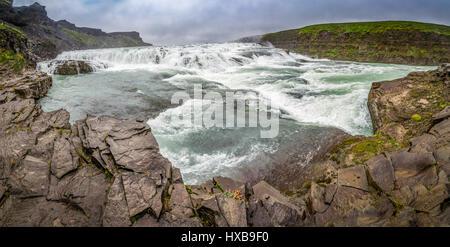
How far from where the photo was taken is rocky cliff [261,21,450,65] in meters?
31.8

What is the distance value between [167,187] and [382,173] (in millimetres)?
4595

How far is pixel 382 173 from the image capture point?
4.05 metres

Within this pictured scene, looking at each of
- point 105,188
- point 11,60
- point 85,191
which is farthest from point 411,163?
point 11,60

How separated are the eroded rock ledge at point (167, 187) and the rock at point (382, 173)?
0.6 inches

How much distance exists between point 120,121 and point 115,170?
6.92ft

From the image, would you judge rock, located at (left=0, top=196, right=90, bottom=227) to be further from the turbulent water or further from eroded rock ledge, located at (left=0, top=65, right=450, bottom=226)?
the turbulent water

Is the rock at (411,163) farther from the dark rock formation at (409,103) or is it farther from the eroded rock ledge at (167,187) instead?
the dark rock formation at (409,103)

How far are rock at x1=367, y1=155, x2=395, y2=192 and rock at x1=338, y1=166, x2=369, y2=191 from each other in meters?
0.15

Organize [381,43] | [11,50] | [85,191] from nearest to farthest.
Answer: [85,191]
[11,50]
[381,43]

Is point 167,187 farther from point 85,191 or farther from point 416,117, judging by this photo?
point 416,117

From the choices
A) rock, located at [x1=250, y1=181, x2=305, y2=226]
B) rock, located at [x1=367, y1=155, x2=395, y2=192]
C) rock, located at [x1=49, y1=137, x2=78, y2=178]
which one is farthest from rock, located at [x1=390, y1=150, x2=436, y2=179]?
rock, located at [x1=49, y1=137, x2=78, y2=178]

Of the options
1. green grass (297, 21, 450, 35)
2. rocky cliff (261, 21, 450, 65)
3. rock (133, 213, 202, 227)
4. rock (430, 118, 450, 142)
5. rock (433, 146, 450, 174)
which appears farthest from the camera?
green grass (297, 21, 450, 35)

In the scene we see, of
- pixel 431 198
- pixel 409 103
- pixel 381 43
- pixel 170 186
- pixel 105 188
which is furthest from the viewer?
pixel 381 43

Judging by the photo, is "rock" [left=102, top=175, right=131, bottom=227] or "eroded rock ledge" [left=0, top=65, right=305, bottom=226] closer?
"rock" [left=102, top=175, right=131, bottom=227]
